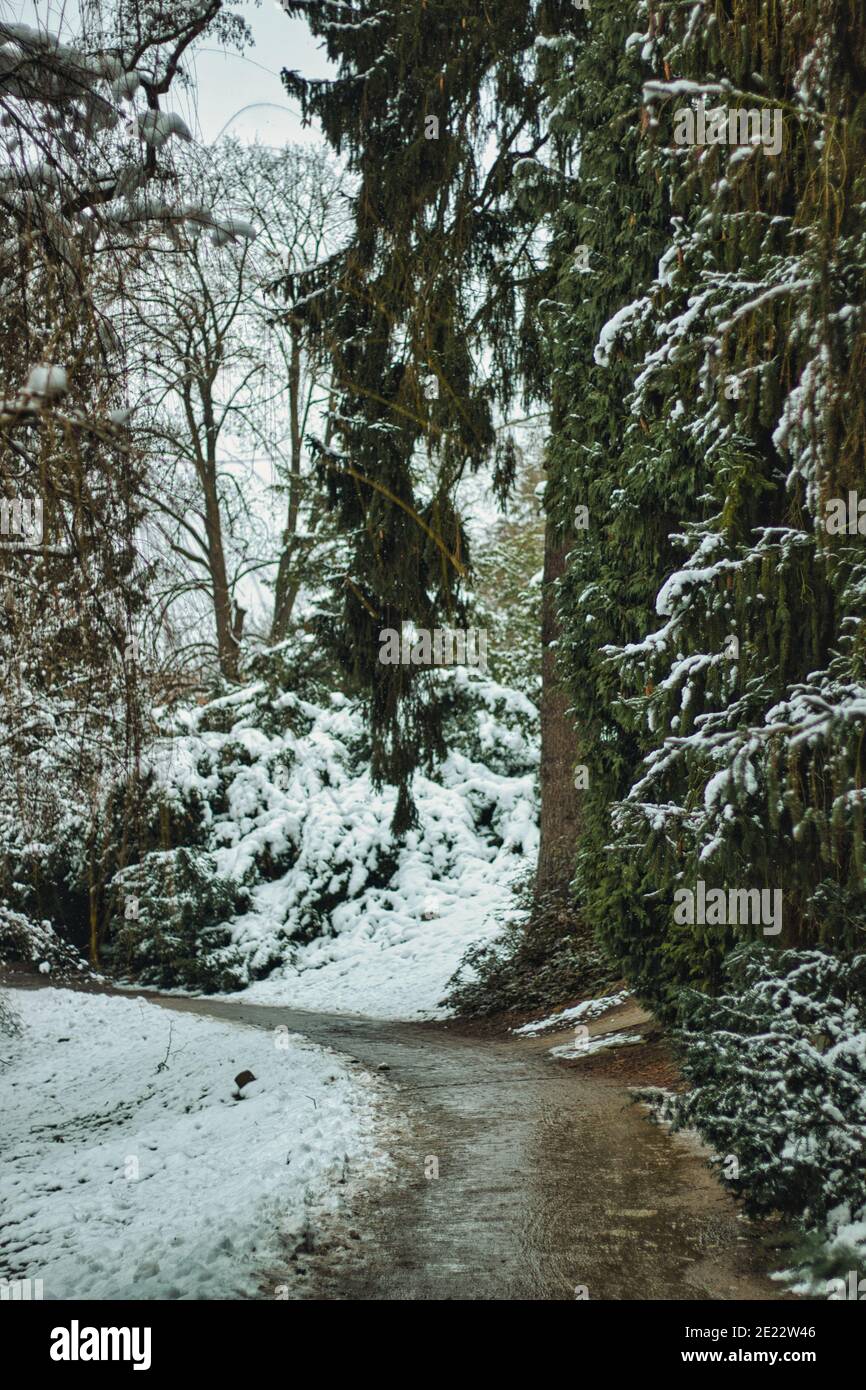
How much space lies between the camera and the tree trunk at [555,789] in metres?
11.1

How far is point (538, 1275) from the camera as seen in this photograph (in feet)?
12.5

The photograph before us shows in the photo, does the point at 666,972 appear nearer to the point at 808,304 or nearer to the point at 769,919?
the point at 769,919

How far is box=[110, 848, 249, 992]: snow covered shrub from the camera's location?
1408 centimetres

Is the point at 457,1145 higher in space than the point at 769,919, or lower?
lower

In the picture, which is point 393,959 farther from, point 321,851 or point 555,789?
point 555,789

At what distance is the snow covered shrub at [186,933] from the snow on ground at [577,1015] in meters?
5.51

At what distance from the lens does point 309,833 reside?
15992mm

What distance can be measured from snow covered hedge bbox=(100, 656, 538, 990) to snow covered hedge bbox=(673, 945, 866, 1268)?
10025mm

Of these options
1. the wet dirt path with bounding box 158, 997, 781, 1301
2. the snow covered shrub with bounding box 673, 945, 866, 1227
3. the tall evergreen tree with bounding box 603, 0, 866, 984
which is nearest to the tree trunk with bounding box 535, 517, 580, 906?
the wet dirt path with bounding box 158, 997, 781, 1301

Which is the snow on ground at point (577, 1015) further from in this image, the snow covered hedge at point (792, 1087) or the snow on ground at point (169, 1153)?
the snow covered hedge at point (792, 1087)

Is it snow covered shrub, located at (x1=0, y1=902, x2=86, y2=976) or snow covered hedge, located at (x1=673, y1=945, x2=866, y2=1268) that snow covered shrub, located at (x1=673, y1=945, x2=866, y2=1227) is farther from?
snow covered shrub, located at (x1=0, y1=902, x2=86, y2=976)

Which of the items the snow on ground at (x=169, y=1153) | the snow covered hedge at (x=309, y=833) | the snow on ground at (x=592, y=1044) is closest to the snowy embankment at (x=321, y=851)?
the snow covered hedge at (x=309, y=833)
